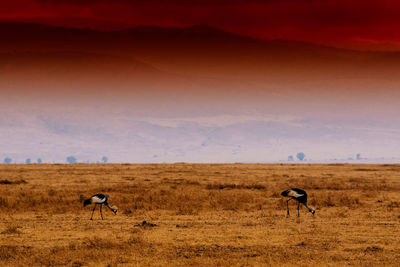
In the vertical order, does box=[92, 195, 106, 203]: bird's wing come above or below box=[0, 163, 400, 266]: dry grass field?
above

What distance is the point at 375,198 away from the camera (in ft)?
112

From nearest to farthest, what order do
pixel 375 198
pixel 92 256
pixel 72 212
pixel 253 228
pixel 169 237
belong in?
1. pixel 92 256
2. pixel 169 237
3. pixel 253 228
4. pixel 72 212
5. pixel 375 198

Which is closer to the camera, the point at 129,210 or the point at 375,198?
the point at 129,210

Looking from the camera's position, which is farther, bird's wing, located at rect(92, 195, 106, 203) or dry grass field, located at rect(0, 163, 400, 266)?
bird's wing, located at rect(92, 195, 106, 203)

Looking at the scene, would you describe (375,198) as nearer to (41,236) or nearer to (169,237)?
(169,237)

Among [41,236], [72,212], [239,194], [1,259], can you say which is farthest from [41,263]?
[239,194]

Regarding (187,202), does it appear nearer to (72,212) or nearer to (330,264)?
(72,212)

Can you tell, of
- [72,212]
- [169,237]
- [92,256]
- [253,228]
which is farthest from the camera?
[72,212]

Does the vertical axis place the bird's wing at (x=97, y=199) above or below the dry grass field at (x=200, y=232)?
above

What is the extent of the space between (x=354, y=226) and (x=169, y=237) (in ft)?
24.9

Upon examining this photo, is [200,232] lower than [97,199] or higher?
lower

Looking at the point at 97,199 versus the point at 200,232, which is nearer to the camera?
the point at 200,232

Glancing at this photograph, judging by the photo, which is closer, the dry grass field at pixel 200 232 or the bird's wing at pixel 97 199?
the dry grass field at pixel 200 232

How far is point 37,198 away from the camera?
3075 centimetres
